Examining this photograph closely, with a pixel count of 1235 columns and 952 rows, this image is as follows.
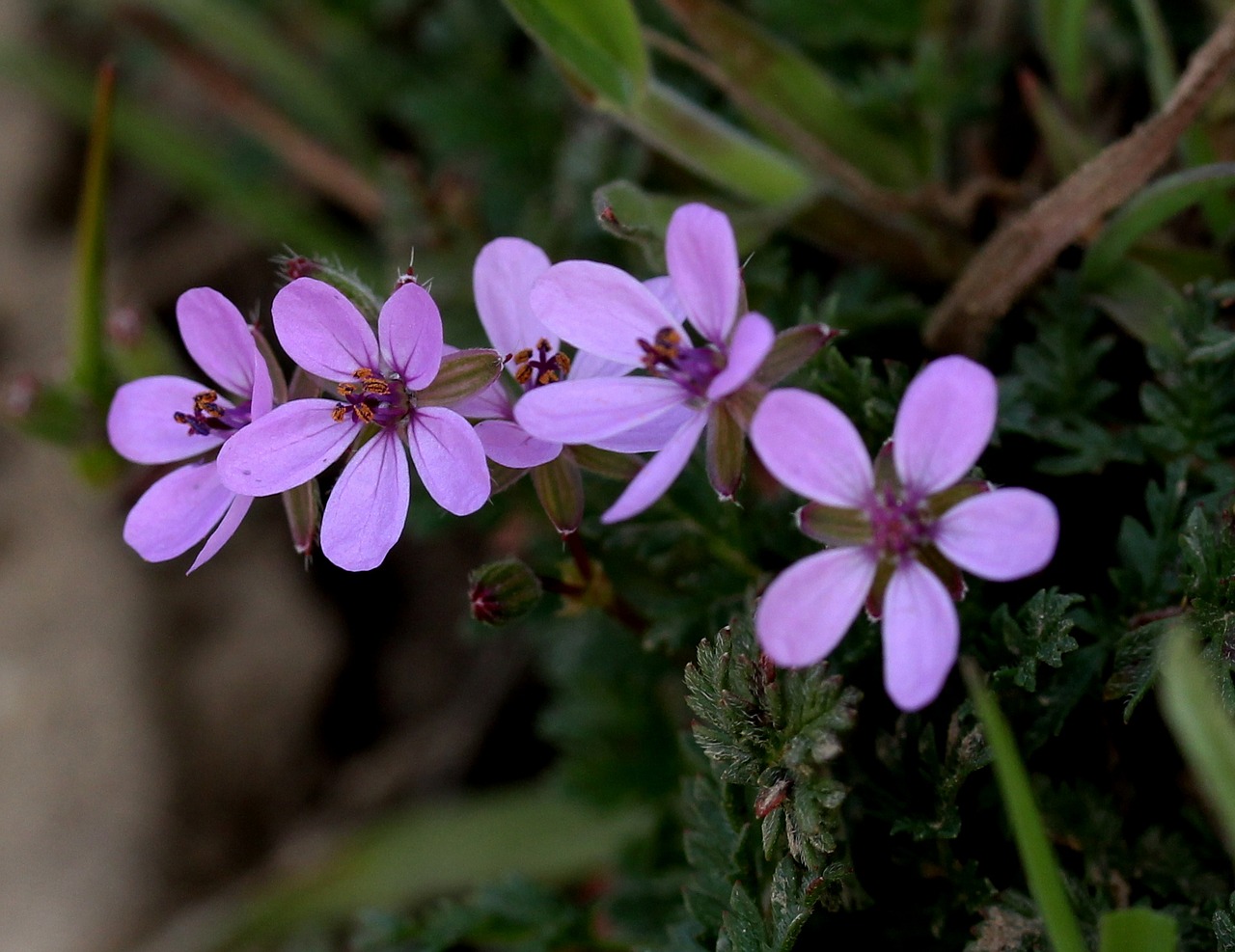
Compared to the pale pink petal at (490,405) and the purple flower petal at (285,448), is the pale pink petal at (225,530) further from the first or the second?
the pale pink petal at (490,405)

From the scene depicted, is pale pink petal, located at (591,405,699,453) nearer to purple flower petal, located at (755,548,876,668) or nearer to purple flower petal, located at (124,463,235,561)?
purple flower petal, located at (755,548,876,668)

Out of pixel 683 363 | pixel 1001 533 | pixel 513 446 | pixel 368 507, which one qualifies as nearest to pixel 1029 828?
pixel 1001 533

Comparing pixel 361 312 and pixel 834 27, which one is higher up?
pixel 361 312

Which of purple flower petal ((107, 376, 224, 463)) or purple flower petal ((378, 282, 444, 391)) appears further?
purple flower petal ((107, 376, 224, 463))

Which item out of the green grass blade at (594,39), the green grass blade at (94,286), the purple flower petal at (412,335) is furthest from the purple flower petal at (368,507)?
the green grass blade at (94,286)

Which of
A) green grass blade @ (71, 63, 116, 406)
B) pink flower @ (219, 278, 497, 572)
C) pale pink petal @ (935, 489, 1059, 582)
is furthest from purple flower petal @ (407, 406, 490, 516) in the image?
green grass blade @ (71, 63, 116, 406)

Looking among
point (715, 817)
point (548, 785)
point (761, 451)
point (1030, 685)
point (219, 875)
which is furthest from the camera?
point (219, 875)

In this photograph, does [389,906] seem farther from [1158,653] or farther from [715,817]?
[1158,653]

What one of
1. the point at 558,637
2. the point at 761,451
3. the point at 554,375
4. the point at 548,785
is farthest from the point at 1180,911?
the point at 548,785
